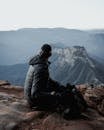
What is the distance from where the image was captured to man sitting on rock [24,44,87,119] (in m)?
12.4

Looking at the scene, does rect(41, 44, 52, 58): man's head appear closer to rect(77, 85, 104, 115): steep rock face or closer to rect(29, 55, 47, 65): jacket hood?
rect(29, 55, 47, 65): jacket hood

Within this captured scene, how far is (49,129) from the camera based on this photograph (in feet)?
38.1

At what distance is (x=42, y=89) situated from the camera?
489 inches

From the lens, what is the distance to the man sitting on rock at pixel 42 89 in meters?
12.4

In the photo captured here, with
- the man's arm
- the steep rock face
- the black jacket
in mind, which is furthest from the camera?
the steep rock face

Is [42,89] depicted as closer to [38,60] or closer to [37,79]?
[37,79]

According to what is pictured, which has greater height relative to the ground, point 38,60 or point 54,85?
point 38,60

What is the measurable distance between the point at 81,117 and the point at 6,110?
2976mm

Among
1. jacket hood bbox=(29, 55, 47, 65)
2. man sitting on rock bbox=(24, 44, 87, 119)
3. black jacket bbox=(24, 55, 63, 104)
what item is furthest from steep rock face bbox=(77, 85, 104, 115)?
jacket hood bbox=(29, 55, 47, 65)

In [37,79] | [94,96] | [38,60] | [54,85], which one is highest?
[38,60]

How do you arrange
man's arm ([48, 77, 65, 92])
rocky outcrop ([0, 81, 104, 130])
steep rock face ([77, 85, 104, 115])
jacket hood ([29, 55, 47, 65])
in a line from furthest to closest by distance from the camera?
steep rock face ([77, 85, 104, 115])
man's arm ([48, 77, 65, 92])
jacket hood ([29, 55, 47, 65])
rocky outcrop ([0, 81, 104, 130])

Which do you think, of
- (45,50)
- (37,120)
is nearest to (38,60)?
(45,50)

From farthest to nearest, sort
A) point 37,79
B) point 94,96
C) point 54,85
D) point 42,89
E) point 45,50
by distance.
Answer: point 94,96 → point 54,85 → point 45,50 → point 42,89 → point 37,79

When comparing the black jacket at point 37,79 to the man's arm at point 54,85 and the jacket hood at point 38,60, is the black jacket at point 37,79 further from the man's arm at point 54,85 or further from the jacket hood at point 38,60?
the man's arm at point 54,85
